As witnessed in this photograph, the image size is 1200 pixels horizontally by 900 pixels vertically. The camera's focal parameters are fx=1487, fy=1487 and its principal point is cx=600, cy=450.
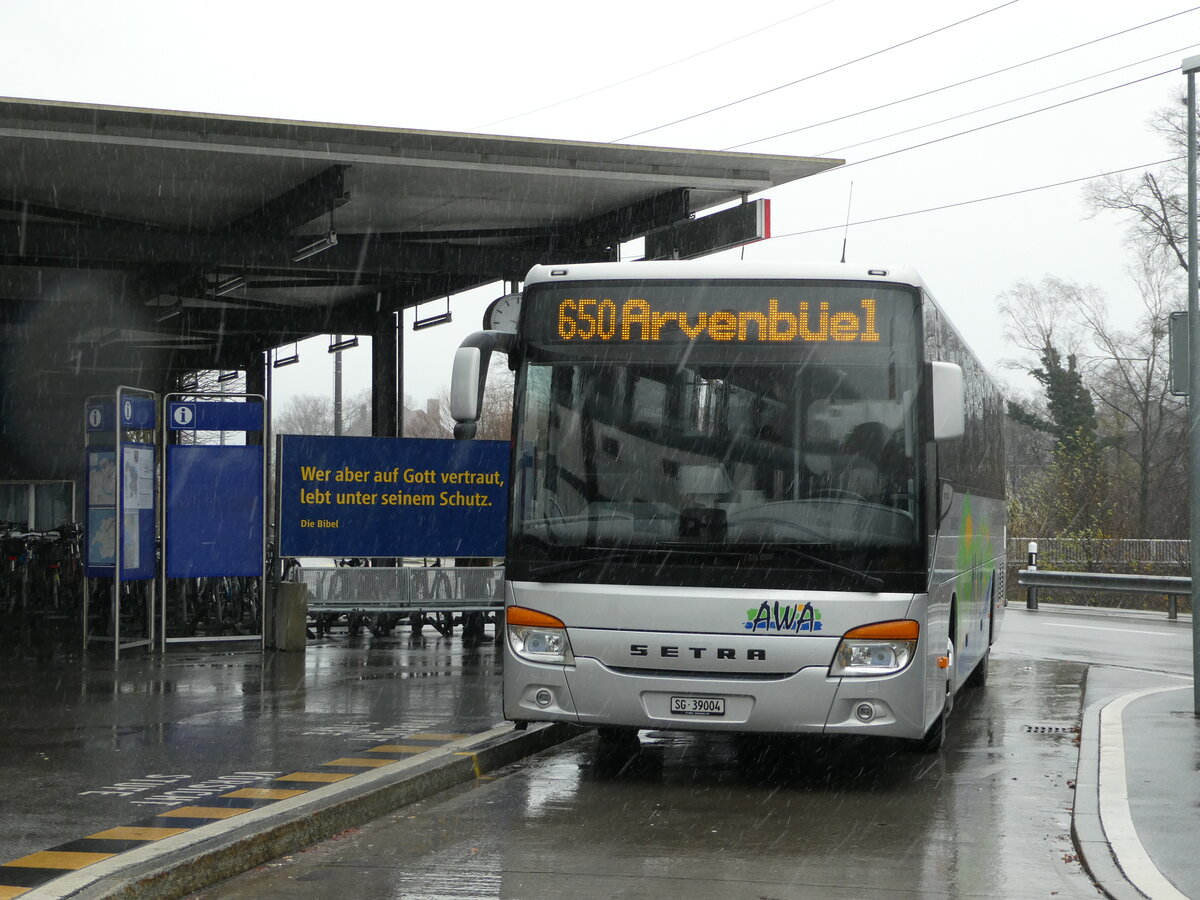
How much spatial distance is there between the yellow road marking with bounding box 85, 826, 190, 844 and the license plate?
300cm

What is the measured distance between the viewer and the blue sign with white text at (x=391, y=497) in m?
→ 16.6

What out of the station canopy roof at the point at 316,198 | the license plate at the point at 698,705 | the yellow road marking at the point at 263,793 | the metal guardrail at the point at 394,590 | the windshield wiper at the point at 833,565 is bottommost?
the yellow road marking at the point at 263,793

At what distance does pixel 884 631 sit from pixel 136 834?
419cm

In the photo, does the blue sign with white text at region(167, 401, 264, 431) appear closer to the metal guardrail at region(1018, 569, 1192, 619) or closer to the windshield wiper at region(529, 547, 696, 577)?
the windshield wiper at region(529, 547, 696, 577)

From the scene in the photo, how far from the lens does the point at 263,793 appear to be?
7.92 meters

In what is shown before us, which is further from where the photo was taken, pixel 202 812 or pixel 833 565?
pixel 833 565

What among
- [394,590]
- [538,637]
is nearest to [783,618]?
[538,637]

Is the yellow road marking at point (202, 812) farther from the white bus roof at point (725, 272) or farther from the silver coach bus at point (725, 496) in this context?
the white bus roof at point (725, 272)

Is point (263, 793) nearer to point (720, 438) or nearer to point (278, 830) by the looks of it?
point (278, 830)

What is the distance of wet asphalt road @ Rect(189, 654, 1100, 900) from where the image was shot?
6.48 meters

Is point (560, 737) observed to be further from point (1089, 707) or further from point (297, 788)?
point (1089, 707)

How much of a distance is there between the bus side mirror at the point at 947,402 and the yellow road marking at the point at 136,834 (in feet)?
15.4

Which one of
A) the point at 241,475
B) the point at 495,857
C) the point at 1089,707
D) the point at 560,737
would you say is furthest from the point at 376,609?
the point at 495,857

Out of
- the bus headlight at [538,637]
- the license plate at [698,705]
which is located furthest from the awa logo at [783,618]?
the bus headlight at [538,637]
